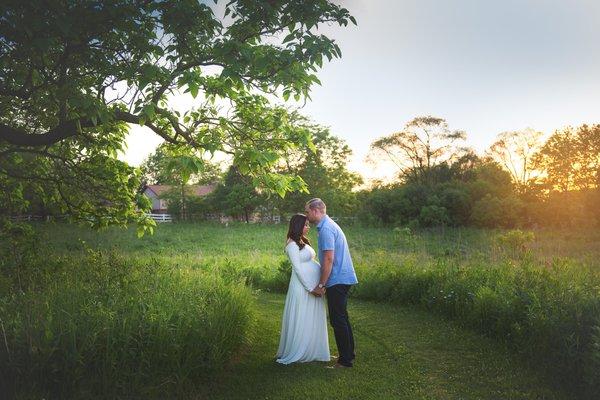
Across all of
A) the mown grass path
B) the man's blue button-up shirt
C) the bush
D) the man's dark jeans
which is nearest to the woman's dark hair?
the man's blue button-up shirt

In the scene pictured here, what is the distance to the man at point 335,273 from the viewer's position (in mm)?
6297

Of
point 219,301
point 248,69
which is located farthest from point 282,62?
point 219,301

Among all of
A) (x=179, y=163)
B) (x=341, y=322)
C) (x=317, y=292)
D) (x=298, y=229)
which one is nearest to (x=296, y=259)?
(x=298, y=229)

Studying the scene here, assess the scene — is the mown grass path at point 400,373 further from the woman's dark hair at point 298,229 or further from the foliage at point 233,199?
the foliage at point 233,199

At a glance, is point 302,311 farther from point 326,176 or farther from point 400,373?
point 326,176

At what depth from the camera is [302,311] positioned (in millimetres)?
6465

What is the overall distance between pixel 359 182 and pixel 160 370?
48.9 m

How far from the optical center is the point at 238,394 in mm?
5387

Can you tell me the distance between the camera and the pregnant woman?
21.2ft

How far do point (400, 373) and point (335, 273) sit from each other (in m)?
1.58

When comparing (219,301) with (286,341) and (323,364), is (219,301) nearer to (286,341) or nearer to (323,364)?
(286,341)

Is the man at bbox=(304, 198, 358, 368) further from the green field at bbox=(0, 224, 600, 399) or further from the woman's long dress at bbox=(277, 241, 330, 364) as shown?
the green field at bbox=(0, 224, 600, 399)

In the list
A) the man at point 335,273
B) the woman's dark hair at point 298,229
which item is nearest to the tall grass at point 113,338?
the woman's dark hair at point 298,229

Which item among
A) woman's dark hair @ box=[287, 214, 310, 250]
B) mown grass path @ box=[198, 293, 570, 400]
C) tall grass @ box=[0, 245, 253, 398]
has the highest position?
woman's dark hair @ box=[287, 214, 310, 250]
